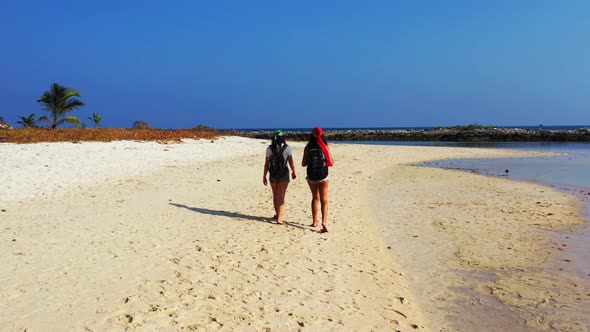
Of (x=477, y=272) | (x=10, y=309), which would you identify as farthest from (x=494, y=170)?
(x=10, y=309)

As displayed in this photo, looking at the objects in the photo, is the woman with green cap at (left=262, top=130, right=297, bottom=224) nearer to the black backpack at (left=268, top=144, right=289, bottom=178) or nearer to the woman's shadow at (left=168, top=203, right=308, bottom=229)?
the black backpack at (left=268, top=144, right=289, bottom=178)

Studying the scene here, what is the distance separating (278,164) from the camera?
29.2 feet

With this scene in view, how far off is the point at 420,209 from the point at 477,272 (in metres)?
5.03

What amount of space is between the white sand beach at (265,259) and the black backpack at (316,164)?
3.42 ft

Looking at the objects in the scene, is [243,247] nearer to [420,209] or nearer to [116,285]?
[116,285]

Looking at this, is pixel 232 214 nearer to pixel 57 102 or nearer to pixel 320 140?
pixel 320 140

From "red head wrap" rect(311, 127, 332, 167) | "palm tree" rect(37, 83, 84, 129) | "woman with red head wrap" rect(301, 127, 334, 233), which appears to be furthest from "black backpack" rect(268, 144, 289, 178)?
"palm tree" rect(37, 83, 84, 129)

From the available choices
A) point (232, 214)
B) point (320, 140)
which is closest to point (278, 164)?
point (320, 140)

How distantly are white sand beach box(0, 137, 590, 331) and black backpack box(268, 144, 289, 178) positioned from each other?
1.01 meters

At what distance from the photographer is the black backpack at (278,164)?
888 centimetres

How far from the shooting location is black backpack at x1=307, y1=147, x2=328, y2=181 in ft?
27.3

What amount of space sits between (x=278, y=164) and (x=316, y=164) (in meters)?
0.90

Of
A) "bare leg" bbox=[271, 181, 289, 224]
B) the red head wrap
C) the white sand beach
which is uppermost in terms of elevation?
the red head wrap

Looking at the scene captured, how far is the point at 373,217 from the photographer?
34.6 ft
